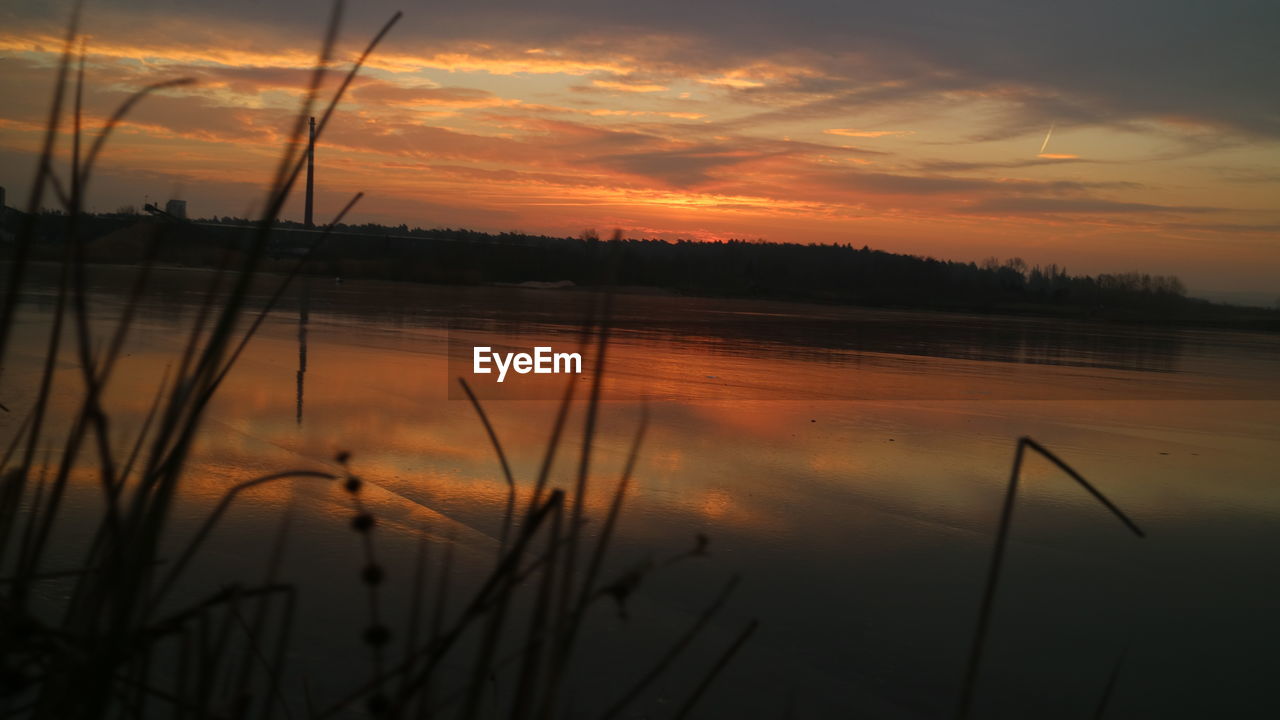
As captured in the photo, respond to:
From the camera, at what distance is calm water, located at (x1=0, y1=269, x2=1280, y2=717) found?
3.28 meters

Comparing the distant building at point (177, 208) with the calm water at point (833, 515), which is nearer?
the distant building at point (177, 208)

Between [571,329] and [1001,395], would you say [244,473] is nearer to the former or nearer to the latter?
[1001,395]

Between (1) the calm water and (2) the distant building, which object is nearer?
(2) the distant building

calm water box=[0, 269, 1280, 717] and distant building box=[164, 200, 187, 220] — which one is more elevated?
distant building box=[164, 200, 187, 220]

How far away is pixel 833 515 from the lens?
510cm

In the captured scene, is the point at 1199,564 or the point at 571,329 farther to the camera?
the point at 571,329

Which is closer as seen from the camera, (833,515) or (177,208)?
(177,208)

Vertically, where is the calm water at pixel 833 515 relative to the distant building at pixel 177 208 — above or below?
below

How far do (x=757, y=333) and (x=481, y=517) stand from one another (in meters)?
14.7

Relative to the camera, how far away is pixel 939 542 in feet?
15.6

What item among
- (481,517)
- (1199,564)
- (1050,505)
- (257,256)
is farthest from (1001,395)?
(257,256)

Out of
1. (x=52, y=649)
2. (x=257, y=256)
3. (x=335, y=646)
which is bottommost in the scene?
(x=335, y=646)

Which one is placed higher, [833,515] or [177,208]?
[177,208]

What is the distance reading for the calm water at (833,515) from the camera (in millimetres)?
3279
